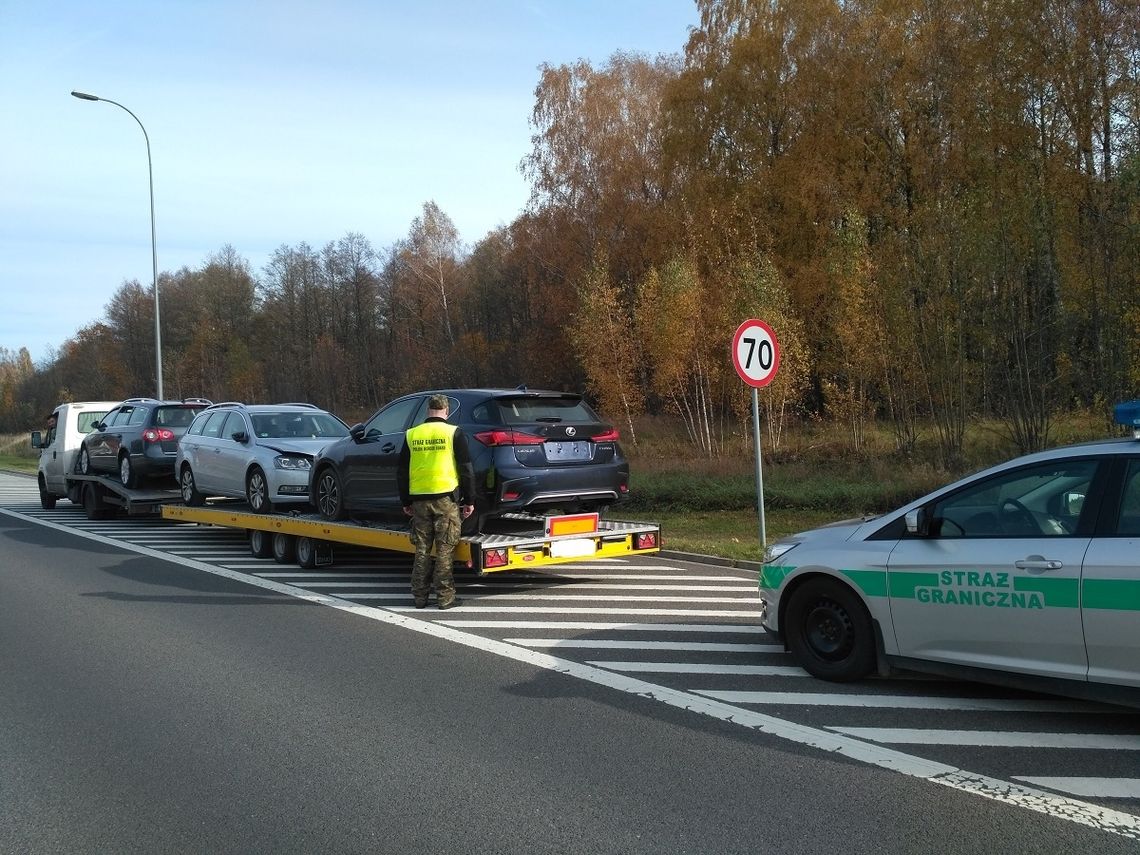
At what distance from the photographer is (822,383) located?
22578mm

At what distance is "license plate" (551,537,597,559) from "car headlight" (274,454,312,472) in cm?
499

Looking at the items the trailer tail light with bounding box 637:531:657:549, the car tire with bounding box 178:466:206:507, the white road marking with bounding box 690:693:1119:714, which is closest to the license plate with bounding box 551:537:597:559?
the trailer tail light with bounding box 637:531:657:549

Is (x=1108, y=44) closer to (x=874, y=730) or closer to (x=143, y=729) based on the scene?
(x=874, y=730)

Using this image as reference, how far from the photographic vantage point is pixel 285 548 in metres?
12.4

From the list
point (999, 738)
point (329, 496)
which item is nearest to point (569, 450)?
point (329, 496)

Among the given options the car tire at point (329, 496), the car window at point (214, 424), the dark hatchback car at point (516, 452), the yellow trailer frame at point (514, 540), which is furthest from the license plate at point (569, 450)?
the car window at point (214, 424)

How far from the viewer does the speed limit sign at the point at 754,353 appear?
37.2ft

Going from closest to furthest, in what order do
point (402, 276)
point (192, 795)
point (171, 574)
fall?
1. point (192, 795)
2. point (171, 574)
3. point (402, 276)

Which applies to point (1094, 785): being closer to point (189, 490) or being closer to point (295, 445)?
point (295, 445)

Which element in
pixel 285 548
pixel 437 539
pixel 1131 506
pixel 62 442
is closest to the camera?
pixel 1131 506

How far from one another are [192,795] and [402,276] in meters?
59.1

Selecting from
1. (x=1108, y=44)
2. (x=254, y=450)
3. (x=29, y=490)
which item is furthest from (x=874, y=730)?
(x=29, y=490)

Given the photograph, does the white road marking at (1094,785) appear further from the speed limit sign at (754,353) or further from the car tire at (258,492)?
Result: the car tire at (258,492)

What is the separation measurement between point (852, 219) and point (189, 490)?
50.4 ft
